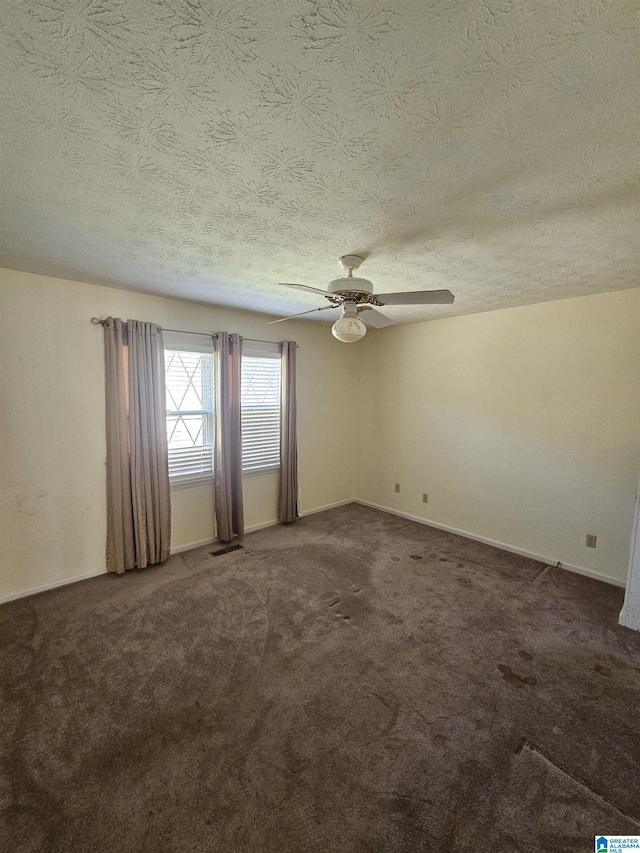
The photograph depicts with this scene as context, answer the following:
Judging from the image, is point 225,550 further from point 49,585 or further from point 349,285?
point 349,285

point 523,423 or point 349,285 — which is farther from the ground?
point 349,285

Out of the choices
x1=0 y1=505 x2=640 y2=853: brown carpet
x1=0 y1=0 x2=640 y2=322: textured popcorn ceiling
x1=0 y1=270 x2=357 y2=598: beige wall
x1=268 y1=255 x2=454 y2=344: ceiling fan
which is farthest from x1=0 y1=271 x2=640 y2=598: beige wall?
x1=268 y1=255 x2=454 y2=344: ceiling fan

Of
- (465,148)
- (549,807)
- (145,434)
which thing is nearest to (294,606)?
(549,807)

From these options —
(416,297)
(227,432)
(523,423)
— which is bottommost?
(227,432)

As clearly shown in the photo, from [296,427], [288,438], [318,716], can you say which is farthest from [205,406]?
[318,716]

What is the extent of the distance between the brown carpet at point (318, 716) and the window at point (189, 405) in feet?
3.72

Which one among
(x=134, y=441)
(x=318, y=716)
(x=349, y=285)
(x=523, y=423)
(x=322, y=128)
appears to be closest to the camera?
(x=322, y=128)

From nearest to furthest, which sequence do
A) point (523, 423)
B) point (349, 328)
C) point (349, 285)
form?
point (349, 285)
point (349, 328)
point (523, 423)

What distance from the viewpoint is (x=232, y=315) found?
12.8 ft

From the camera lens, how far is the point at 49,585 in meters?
2.96

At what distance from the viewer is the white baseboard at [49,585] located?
2791mm

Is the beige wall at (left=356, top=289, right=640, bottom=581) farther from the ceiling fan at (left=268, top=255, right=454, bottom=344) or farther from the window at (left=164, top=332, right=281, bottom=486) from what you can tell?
the ceiling fan at (left=268, top=255, right=454, bottom=344)

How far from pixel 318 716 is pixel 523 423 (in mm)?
3214

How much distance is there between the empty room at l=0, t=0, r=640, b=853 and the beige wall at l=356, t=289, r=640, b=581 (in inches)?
1.2
